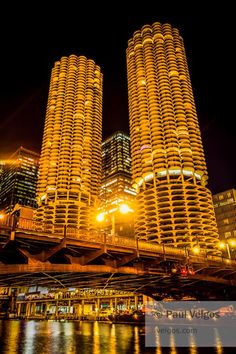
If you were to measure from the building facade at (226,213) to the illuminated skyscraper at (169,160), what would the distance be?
15.3 metres

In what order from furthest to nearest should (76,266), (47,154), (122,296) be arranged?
1. (47,154)
2. (122,296)
3. (76,266)

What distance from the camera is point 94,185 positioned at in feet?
644

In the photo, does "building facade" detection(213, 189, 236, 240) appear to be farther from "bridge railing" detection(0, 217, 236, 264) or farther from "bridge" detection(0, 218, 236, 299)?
"bridge railing" detection(0, 217, 236, 264)

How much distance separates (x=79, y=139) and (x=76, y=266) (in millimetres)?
169892

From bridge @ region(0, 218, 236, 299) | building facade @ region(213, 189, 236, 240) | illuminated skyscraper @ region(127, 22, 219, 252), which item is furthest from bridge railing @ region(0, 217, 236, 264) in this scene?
building facade @ region(213, 189, 236, 240)

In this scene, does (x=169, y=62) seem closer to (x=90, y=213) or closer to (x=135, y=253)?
(x=90, y=213)

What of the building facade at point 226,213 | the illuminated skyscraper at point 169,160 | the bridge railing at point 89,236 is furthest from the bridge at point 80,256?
the building facade at point 226,213

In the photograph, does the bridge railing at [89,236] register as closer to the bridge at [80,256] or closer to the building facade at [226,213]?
the bridge at [80,256]

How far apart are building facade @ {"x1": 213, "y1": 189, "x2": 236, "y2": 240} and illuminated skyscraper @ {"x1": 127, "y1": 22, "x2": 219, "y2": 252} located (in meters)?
15.3

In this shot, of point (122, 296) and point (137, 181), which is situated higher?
point (137, 181)

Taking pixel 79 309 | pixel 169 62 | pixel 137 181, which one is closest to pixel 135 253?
pixel 79 309

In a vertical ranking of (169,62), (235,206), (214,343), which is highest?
(169,62)

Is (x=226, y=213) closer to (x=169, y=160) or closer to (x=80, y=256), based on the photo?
(x=169, y=160)

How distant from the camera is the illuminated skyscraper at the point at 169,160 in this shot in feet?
468
